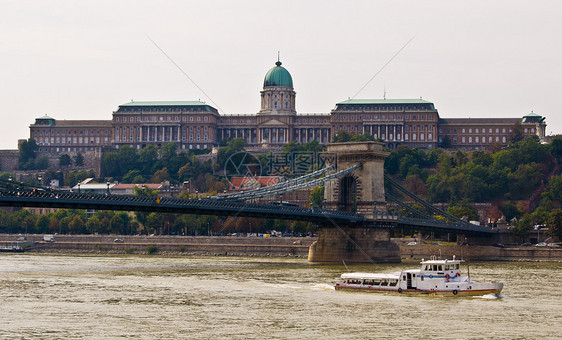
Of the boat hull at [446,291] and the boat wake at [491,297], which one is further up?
the boat hull at [446,291]

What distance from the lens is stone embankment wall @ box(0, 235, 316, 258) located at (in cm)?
8781

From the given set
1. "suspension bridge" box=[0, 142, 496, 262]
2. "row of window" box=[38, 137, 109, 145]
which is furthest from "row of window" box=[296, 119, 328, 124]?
"suspension bridge" box=[0, 142, 496, 262]

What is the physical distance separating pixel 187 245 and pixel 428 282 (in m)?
45.6

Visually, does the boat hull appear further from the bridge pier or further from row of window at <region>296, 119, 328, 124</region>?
row of window at <region>296, 119, 328, 124</region>

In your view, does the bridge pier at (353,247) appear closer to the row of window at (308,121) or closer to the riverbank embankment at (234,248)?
the riverbank embankment at (234,248)

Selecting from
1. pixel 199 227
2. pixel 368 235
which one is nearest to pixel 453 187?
Result: pixel 199 227

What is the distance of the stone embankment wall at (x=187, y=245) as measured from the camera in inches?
3457

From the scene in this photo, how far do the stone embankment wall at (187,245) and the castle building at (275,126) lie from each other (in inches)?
2849

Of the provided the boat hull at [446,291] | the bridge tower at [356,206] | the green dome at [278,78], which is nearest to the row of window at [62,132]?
the green dome at [278,78]

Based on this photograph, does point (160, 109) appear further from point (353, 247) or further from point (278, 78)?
point (353, 247)

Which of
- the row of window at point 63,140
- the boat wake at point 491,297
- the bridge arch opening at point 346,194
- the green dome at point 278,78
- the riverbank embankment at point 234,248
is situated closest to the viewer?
the boat wake at point 491,297

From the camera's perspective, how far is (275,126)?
565 ft

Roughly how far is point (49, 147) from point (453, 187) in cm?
8045

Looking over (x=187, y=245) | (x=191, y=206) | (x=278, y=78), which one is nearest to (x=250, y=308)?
(x=191, y=206)
